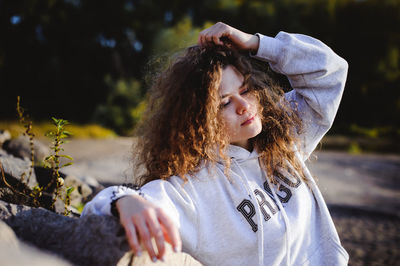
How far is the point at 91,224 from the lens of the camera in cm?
119

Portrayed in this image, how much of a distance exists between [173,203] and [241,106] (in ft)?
2.12

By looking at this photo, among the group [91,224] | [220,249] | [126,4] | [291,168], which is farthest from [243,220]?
[126,4]

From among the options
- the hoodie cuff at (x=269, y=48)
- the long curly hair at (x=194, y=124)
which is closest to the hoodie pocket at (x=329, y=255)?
the long curly hair at (x=194, y=124)

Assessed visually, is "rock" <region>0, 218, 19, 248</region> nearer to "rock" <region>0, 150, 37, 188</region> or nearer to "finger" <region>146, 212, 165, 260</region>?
"finger" <region>146, 212, 165, 260</region>

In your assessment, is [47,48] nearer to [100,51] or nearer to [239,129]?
[100,51]

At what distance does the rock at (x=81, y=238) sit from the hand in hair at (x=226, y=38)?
45.0 inches

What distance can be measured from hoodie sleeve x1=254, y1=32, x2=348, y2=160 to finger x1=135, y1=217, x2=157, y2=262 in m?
1.29

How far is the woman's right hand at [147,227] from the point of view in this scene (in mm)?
1062

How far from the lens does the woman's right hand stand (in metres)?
1.06

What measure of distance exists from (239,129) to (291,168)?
425mm

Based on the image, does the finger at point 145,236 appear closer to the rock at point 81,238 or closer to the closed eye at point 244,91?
the rock at point 81,238

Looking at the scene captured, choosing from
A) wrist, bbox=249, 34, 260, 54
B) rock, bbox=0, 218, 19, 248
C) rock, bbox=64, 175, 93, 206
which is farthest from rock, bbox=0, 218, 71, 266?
rock, bbox=64, 175, 93, 206

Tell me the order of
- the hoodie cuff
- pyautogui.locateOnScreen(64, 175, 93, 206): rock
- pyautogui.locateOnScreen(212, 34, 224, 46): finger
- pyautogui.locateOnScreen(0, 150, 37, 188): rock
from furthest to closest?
1. pyautogui.locateOnScreen(64, 175, 93, 206): rock
2. pyautogui.locateOnScreen(0, 150, 37, 188): rock
3. the hoodie cuff
4. pyautogui.locateOnScreen(212, 34, 224, 46): finger

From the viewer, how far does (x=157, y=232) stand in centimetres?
106
